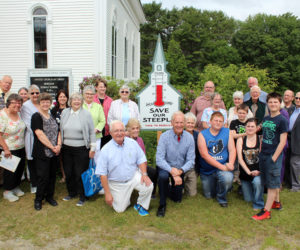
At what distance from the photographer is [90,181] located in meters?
4.49

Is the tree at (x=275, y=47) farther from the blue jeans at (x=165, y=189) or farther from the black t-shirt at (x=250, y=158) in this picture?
the blue jeans at (x=165, y=189)

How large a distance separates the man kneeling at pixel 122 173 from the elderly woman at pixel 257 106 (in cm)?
258

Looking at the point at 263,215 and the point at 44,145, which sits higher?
the point at 44,145

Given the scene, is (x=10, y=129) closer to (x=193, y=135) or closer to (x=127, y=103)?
(x=127, y=103)

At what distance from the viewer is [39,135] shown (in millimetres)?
4102

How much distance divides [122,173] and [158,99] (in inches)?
86.4

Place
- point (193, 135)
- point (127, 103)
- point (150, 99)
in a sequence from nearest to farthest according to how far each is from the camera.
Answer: point (193, 135), point (127, 103), point (150, 99)

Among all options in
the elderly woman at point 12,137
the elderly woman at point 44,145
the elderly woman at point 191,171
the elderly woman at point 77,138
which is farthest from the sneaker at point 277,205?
the elderly woman at point 12,137

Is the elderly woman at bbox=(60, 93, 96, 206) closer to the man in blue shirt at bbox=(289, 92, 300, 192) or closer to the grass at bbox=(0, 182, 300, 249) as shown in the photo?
the grass at bbox=(0, 182, 300, 249)

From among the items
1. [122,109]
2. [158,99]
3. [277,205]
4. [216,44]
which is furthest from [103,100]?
[216,44]

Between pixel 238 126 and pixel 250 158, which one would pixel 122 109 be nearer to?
pixel 238 126

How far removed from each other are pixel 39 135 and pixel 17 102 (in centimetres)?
70

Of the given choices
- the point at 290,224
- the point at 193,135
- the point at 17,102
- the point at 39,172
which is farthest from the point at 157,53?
the point at 290,224

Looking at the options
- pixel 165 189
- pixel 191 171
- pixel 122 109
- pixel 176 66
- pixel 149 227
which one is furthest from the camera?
pixel 176 66
